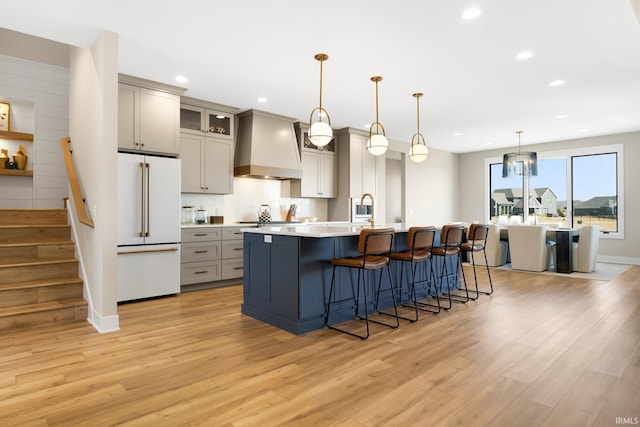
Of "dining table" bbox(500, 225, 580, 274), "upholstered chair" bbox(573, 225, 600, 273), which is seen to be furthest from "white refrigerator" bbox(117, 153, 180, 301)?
"upholstered chair" bbox(573, 225, 600, 273)

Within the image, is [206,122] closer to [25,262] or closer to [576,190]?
[25,262]

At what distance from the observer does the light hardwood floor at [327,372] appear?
2029 mm

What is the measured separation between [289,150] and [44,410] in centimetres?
506

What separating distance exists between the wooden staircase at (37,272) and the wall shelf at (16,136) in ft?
4.58

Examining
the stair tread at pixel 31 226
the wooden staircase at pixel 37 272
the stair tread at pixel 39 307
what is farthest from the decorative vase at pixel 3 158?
the stair tread at pixel 39 307

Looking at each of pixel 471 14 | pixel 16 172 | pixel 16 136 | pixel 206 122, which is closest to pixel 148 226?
pixel 206 122

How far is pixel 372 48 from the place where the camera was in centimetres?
379

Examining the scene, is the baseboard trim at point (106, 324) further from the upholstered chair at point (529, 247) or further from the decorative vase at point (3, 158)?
Answer: the upholstered chair at point (529, 247)

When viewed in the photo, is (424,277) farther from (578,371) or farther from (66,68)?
(66,68)

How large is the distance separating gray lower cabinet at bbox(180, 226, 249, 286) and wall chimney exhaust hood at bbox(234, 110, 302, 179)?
1.07 metres

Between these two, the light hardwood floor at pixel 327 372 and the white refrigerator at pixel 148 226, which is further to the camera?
the white refrigerator at pixel 148 226

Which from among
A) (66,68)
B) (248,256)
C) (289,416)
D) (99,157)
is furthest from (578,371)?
(66,68)

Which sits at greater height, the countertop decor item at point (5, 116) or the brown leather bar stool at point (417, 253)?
the countertop decor item at point (5, 116)

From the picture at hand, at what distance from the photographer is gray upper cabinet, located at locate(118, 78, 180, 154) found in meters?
4.60
